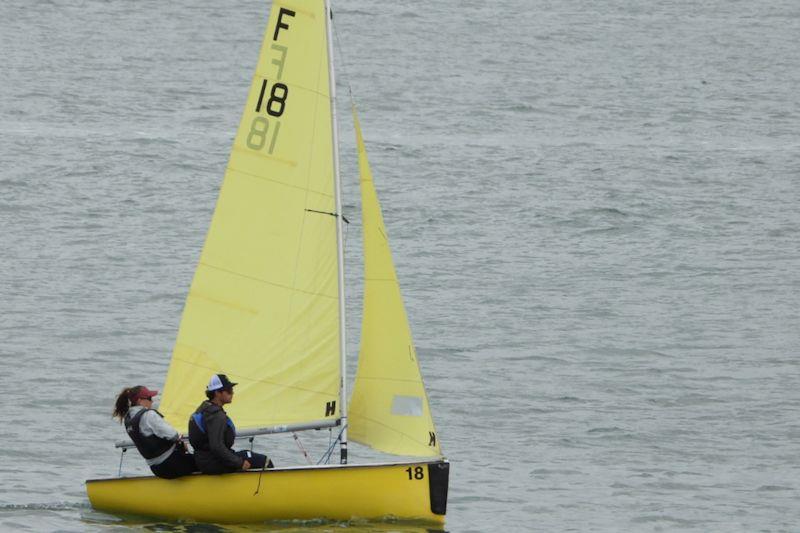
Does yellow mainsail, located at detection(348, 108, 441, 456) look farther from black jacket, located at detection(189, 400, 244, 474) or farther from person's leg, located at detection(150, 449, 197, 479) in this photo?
person's leg, located at detection(150, 449, 197, 479)

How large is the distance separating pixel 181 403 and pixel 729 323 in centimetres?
1547

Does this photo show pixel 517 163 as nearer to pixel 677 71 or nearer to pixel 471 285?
pixel 471 285

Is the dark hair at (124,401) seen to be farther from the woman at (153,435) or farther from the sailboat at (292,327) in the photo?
the sailboat at (292,327)

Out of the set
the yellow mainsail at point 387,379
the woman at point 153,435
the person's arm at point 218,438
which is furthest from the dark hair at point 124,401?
the yellow mainsail at point 387,379

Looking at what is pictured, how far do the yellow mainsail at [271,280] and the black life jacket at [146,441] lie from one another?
758 mm

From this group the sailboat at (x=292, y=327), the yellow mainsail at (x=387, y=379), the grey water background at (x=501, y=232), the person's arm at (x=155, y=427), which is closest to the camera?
the person's arm at (x=155, y=427)

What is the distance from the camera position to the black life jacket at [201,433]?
15.5 meters

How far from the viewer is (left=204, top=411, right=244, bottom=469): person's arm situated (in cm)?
1542

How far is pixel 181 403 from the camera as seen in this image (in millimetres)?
16531

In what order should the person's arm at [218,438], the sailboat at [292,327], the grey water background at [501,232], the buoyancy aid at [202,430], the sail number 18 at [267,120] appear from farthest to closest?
the grey water background at [501,232], the sail number 18 at [267,120], the sailboat at [292,327], the buoyancy aid at [202,430], the person's arm at [218,438]

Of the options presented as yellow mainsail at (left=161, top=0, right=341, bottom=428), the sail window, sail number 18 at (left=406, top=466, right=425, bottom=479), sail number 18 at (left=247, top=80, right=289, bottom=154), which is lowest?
sail number 18 at (left=406, top=466, right=425, bottom=479)

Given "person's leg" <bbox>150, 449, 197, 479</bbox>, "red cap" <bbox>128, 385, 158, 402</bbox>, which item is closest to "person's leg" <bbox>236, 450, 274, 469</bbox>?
"person's leg" <bbox>150, 449, 197, 479</bbox>

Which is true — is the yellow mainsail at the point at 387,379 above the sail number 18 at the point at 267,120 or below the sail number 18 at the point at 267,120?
below

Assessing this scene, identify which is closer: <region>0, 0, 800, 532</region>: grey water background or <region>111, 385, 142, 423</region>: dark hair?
<region>111, 385, 142, 423</region>: dark hair
